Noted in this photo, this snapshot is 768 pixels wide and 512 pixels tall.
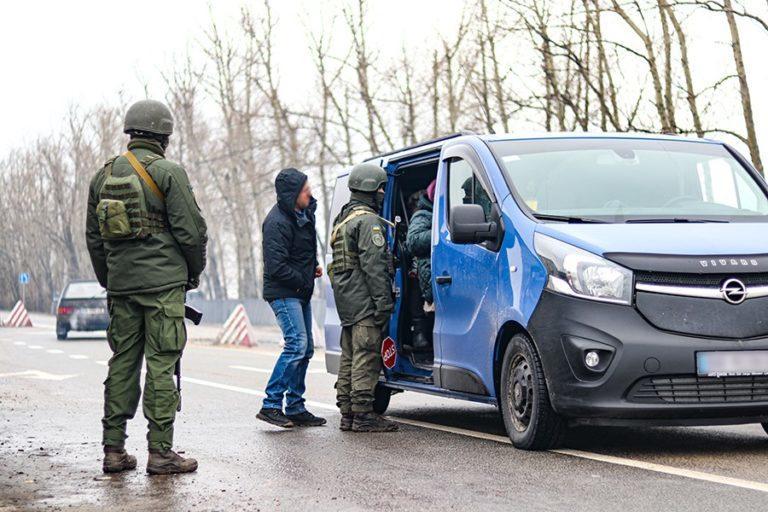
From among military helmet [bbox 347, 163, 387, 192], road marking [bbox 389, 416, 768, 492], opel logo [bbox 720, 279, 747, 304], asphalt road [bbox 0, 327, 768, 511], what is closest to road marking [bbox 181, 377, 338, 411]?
asphalt road [bbox 0, 327, 768, 511]

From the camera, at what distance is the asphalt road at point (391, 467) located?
5883mm

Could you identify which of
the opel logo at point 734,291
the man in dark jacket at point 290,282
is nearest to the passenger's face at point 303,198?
the man in dark jacket at point 290,282

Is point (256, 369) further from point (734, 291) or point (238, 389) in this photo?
point (734, 291)

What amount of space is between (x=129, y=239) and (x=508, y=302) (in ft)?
7.36

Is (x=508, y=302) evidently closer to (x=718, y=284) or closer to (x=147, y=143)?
(x=718, y=284)

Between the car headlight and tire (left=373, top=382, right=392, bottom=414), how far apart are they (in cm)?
336

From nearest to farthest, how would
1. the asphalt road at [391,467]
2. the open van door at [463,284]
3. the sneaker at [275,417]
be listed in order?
the asphalt road at [391,467] → the open van door at [463,284] → the sneaker at [275,417]

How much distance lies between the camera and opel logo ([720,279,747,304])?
→ 6.88 metres

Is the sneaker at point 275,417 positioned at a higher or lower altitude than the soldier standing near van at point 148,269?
lower

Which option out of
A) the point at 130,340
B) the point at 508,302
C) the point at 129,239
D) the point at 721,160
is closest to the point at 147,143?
the point at 129,239

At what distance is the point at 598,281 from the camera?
6969 mm

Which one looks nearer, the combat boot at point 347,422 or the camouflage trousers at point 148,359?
the camouflage trousers at point 148,359

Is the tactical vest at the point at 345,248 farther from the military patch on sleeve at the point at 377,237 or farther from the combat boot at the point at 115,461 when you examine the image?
the combat boot at the point at 115,461

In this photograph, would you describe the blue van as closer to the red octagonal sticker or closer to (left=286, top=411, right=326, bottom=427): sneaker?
the red octagonal sticker
